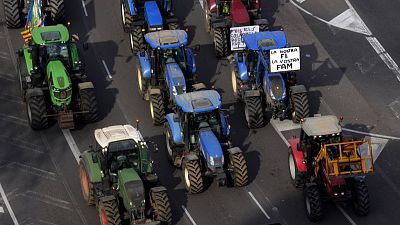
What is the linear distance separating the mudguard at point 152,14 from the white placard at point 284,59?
693 centimetres

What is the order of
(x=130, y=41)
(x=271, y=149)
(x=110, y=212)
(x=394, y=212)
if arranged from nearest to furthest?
(x=110, y=212)
(x=394, y=212)
(x=271, y=149)
(x=130, y=41)

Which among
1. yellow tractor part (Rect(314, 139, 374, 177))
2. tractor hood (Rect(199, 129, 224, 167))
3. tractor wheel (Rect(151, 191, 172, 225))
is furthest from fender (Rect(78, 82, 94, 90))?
yellow tractor part (Rect(314, 139, 374, 177))

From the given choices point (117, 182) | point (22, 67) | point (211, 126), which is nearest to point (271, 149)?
point (211, 126)

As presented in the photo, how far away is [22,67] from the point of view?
5128 centimetres

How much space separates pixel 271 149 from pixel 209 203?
4.97 metres

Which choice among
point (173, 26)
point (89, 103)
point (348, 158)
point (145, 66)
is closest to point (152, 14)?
point (173, 26)

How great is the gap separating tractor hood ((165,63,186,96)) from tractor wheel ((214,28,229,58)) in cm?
520

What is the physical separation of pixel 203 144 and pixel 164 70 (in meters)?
6.46

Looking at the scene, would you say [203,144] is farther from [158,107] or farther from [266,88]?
[266,88]

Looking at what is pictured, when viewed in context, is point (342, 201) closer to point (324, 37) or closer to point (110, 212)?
point (110, 212)

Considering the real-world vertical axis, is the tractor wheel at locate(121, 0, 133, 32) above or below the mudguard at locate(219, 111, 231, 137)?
above

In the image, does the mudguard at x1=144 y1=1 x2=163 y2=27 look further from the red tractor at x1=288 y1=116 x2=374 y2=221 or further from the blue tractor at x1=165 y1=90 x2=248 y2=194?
Result: the red tractor at x1=288 y1=116 x2=374 y2=221

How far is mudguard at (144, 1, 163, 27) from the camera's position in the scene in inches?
2101

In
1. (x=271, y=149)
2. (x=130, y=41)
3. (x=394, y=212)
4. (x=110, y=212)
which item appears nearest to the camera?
(x=110, y=212)
